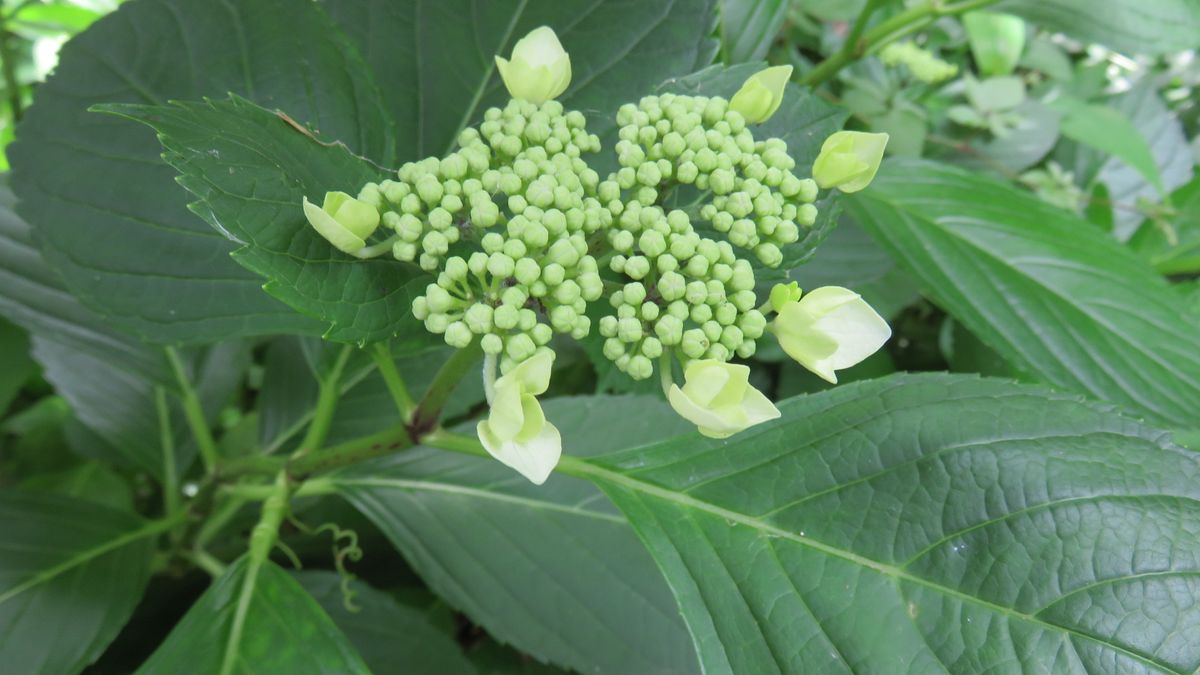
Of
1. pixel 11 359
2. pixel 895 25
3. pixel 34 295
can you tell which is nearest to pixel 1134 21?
pixel 895 25

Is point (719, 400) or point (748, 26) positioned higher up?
point (748, 26)

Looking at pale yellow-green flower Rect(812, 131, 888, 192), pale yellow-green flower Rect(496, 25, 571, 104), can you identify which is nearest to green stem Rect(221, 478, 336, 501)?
pale yellow-green flower Rect(496, 25, 571, 104)

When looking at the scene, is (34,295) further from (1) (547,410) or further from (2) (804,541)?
(2) (804,541)

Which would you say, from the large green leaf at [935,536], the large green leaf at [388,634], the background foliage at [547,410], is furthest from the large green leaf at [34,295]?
the large green leaf at [935,536]

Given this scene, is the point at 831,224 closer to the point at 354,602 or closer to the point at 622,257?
the point at 622,257

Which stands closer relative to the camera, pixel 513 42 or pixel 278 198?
pixel 278 198

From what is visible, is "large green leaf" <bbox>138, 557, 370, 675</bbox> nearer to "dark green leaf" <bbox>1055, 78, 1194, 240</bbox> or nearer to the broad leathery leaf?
the broad leathery leaf

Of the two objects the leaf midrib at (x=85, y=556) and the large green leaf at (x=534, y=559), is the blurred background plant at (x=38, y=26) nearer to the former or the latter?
the leaf midrib at (x=85, y=556)
